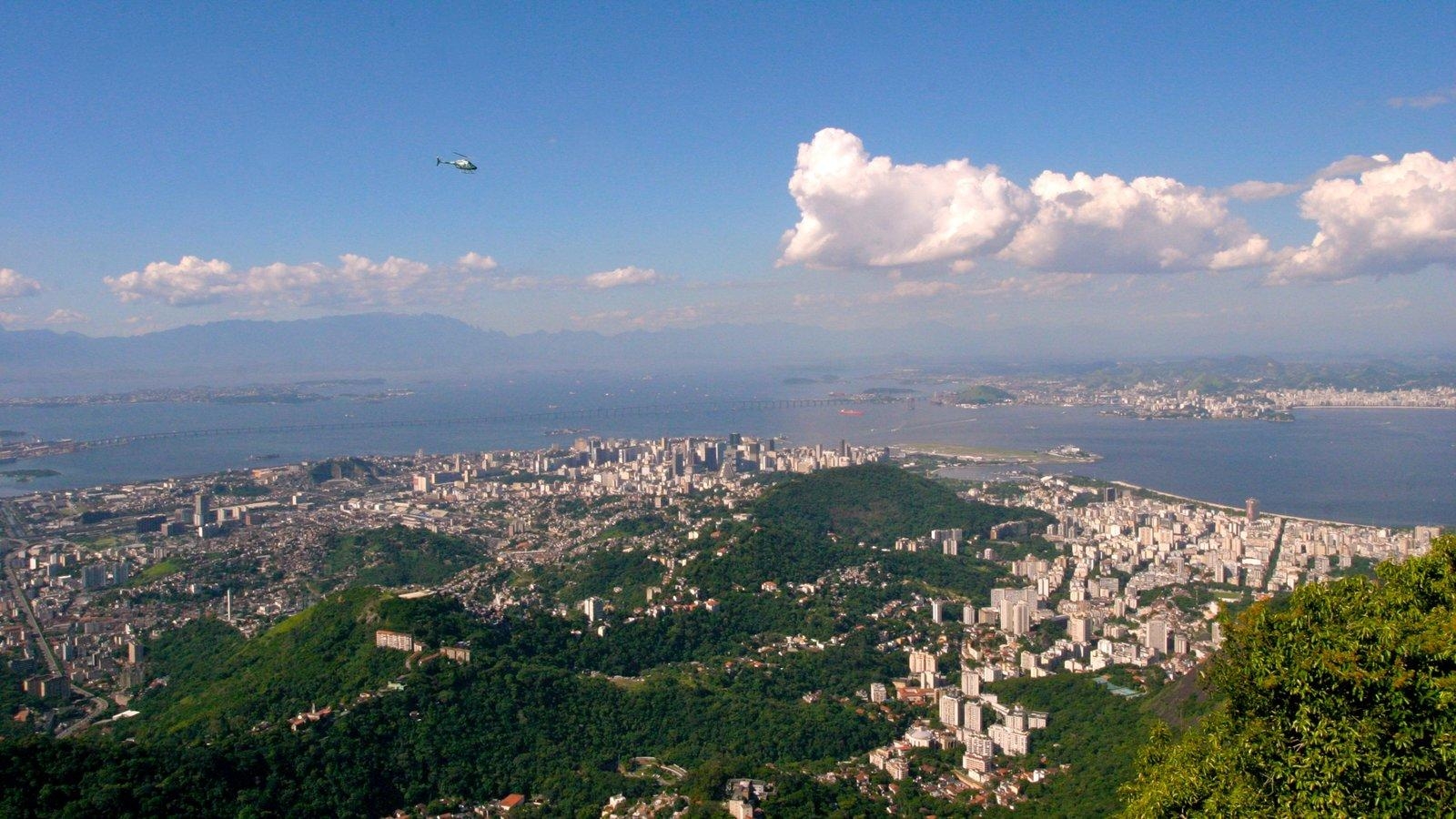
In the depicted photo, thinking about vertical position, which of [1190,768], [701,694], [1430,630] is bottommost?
[701,694]

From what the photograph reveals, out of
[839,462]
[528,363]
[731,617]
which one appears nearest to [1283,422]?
[839,462]

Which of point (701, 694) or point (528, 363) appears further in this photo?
point (528, 363)

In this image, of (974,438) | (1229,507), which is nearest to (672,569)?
(1229,507)

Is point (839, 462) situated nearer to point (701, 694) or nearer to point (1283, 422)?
point (701, 694)

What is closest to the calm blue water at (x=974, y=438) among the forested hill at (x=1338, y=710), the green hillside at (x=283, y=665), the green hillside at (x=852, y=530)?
the green hillside at (x=852, y=530)

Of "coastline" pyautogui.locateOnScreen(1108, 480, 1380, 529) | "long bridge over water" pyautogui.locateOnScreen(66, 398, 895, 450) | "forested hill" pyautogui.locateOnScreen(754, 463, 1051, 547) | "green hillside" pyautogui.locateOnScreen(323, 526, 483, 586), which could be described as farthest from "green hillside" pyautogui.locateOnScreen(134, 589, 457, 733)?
"long bridge over water" pyautogui.locateOnScreen(66, 398, 895, 450)

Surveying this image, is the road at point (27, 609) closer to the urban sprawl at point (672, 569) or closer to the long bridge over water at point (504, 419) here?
the urban sprawl at point (672, 569)
